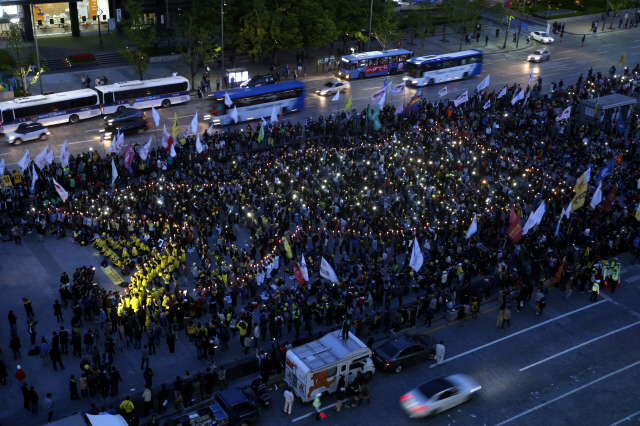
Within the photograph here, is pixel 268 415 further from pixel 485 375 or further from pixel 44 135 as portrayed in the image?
pixel 44 135

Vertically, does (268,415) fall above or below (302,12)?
below

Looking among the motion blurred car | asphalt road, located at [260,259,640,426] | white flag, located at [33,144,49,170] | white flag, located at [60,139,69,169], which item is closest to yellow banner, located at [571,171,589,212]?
asphalt road, located at [260,259,640,426]

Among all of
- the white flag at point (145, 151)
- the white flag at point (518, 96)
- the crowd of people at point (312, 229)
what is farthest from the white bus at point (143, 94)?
the white flag at point (518, 96)

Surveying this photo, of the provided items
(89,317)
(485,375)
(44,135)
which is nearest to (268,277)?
(89,317)

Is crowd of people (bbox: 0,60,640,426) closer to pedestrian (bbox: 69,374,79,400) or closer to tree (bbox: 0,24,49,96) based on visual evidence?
pedestrian (bbox: 69,374,79,400)

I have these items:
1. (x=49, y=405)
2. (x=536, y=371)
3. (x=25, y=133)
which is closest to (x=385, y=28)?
(x=25, y=133)

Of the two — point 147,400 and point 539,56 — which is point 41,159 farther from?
point 539,56

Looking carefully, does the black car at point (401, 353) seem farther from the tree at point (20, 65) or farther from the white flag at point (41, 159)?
the tree at point (20, 65)
